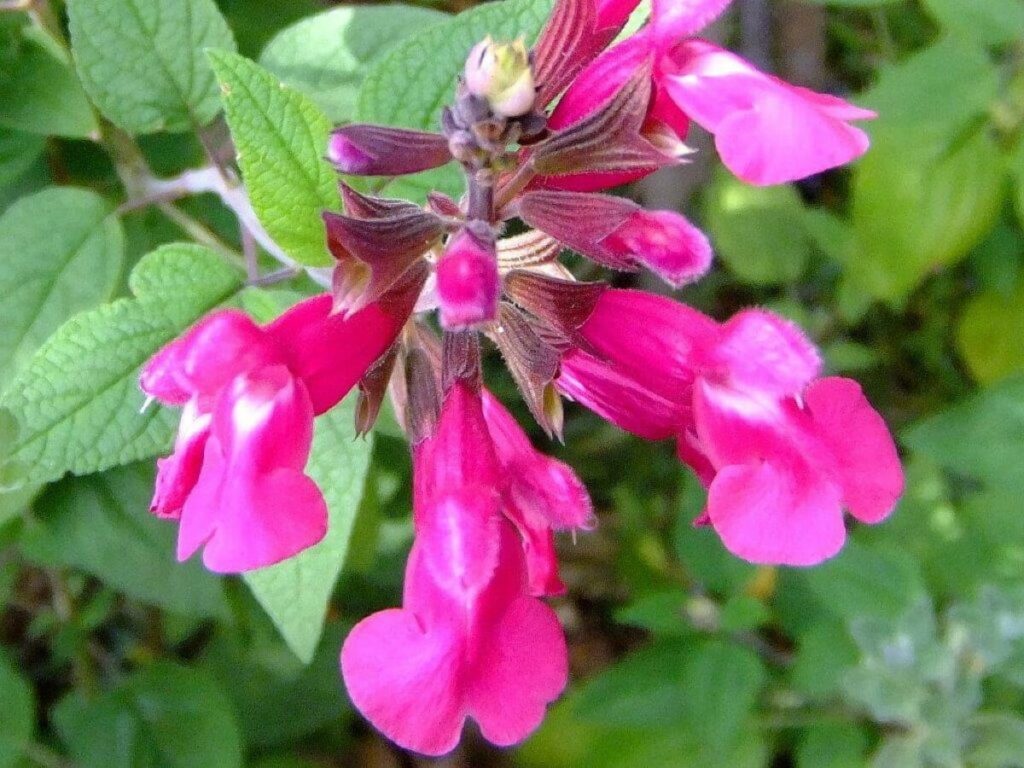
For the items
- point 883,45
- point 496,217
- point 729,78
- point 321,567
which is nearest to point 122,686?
point 321,567

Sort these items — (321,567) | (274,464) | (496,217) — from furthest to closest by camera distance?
1. (321,567)
2. (496,217)
3. (274,464)

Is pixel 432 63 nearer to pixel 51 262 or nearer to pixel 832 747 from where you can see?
pixel 51 262

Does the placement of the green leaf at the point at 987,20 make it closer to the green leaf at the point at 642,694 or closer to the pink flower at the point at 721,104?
the pink flower at the point at 721,104

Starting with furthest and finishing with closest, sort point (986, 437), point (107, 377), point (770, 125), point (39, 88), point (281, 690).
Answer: point (281, 690), point (986, 437), point (39, 88), point (107, 377), point (770, 125)

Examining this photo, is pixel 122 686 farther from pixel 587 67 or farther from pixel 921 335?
pixel 921 335

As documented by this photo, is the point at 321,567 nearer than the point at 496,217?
No

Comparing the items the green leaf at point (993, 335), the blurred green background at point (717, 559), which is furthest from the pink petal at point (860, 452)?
the green leaf at point (993, 335)

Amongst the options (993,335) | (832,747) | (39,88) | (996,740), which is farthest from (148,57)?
(993,335)
